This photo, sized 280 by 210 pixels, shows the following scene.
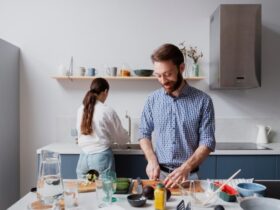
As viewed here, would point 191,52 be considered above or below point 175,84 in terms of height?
above

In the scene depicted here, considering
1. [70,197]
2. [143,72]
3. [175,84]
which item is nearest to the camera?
[70,197]

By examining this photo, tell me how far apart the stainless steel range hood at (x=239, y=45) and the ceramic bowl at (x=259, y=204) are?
6.14ft

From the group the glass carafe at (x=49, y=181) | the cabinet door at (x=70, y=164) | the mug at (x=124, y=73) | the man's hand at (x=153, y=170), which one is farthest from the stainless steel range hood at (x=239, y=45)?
the glass carafe at (x=49, y=181)

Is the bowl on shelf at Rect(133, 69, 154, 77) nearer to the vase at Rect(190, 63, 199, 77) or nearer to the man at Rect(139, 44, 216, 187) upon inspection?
the vase at Rect(190, 63, 199, 77)

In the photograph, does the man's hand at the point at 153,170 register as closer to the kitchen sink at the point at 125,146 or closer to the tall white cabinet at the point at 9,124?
the kitchen sink at the point at 125,146

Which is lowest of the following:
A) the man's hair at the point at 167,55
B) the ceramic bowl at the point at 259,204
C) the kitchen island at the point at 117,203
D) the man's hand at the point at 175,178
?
the kitchen island at the point at 117,203

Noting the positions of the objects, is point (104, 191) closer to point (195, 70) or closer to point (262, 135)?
point (195, 70)

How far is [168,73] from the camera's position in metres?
1.70

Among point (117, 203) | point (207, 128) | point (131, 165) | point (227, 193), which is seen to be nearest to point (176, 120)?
point (207, 128)

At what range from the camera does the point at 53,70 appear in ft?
10.9

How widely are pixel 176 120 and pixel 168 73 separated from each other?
307mm

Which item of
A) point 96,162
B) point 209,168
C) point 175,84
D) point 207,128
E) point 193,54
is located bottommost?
point 209,168

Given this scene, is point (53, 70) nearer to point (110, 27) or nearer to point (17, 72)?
point (17, 72)

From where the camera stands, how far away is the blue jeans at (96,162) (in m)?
2.49
